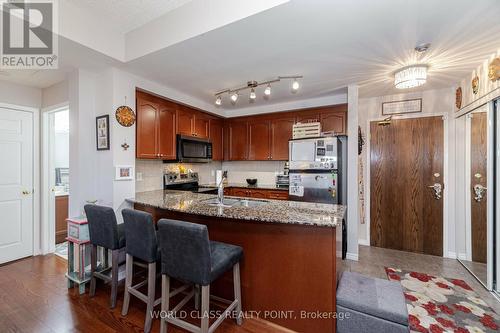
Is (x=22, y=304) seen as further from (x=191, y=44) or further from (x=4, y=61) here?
(x=191, y=44)

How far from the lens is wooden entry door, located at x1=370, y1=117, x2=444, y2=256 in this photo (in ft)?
11.6

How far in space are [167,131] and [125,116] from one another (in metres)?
0.76

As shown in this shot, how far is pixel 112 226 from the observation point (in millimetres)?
2086

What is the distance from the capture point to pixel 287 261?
6.09 ft

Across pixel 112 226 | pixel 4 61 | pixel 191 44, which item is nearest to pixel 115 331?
pixel 112 226

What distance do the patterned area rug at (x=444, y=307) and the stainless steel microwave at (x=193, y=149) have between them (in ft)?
10.8

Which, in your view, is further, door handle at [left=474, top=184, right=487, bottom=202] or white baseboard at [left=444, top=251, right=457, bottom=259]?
white baseboard at [left=444, top=251, right=457, bottom=259]

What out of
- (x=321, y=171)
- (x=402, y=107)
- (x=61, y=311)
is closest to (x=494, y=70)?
(x=402, y=107)

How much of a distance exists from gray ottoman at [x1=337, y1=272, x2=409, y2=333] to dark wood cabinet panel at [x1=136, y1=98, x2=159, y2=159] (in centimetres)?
281

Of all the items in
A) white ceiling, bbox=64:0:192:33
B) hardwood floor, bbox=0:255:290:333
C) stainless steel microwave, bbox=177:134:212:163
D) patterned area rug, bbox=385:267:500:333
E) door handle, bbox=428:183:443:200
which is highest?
white ceiling, bbox=64:0:192:33

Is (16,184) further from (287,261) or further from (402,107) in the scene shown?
(402,107)

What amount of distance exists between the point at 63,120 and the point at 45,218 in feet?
6.41

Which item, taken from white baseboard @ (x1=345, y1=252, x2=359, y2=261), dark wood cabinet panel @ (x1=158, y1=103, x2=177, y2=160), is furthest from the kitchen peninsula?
white baseboard @ (x1=345, y1=252, x2=359, y2=261)

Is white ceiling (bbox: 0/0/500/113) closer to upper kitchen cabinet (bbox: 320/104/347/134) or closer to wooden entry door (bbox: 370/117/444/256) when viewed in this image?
upper kitchen cabinet (bbox: 320/104/347/134)
